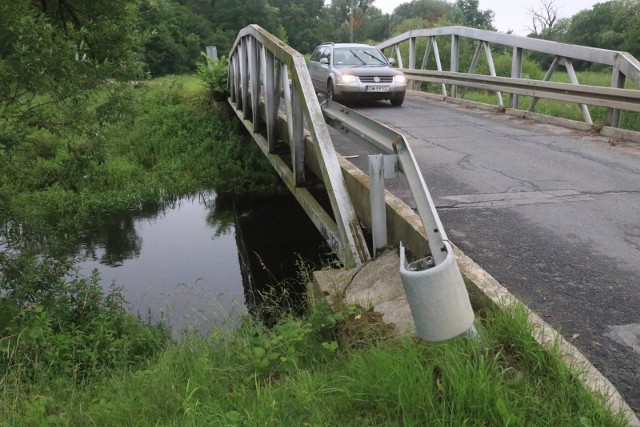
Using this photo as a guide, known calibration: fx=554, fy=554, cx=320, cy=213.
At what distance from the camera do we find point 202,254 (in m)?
10.1

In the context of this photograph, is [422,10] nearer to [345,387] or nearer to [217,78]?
[217,78]

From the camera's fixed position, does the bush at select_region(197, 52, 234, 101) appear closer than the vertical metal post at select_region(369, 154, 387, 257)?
No

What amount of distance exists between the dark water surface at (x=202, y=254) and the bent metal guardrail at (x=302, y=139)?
38.8 inches

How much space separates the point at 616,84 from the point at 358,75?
5672mm

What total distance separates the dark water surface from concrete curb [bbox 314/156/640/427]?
5.15ft

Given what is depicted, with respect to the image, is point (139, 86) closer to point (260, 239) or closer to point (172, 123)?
point (260, 239)

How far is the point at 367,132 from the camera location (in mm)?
4211

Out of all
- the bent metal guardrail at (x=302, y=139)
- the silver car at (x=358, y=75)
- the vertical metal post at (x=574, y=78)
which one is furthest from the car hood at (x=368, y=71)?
the vertical metal post at (x=574, y=78)

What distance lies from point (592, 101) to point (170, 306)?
7.29 meters

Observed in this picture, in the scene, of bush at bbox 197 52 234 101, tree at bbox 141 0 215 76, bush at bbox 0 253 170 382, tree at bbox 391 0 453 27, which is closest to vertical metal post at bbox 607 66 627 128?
bush at bbox 0 253 170 382

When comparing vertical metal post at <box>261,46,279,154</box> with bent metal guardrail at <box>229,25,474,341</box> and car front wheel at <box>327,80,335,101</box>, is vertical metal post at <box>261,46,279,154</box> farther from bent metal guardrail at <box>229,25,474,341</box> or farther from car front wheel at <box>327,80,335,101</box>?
car front wheel at <box>327,80,335,101</box>

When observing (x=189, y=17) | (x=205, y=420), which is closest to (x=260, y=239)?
(x=205, y=420)

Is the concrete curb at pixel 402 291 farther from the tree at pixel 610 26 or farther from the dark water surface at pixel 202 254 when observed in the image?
the tree at pixel 610 26

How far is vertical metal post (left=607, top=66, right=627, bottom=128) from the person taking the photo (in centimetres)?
877
